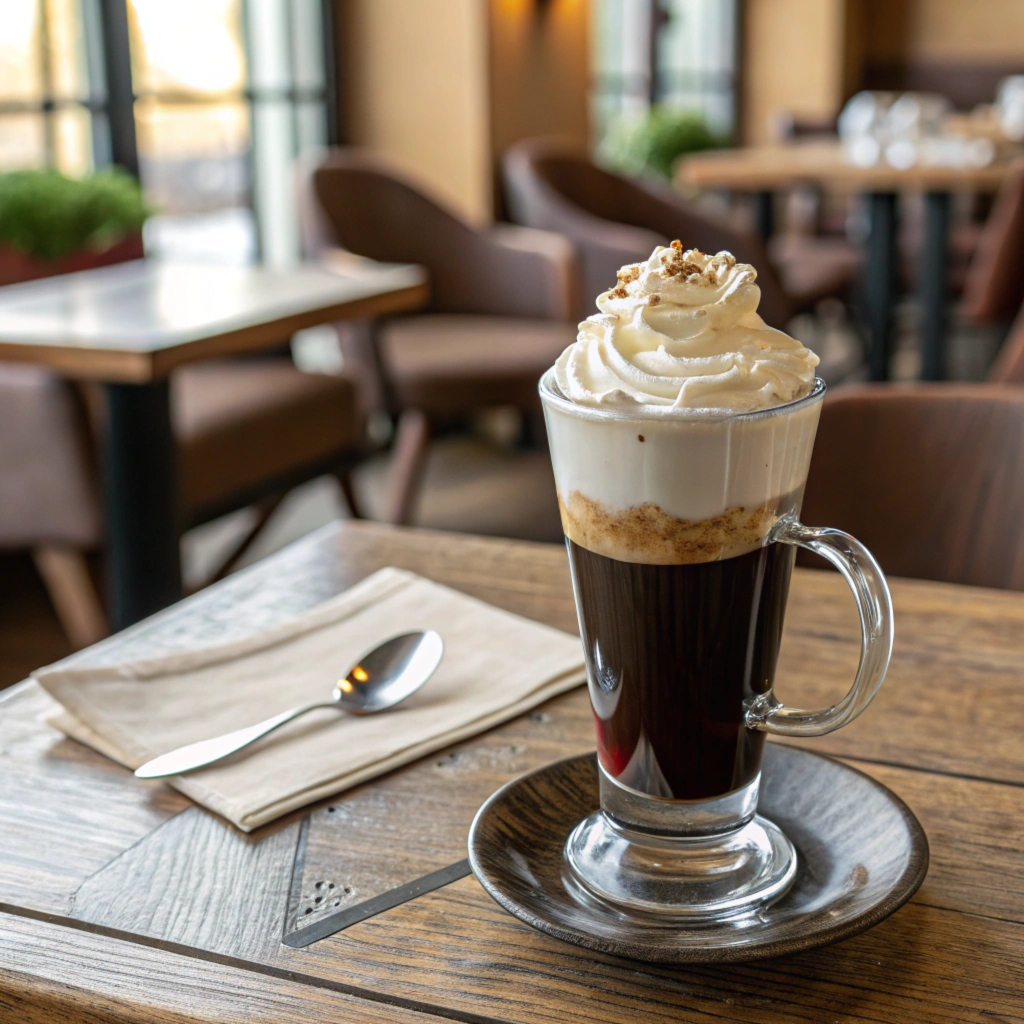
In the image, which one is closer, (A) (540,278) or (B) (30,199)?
(B) (30,199)

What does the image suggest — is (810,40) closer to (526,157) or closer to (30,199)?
(526,157)

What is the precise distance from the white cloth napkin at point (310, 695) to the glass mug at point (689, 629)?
0.15 metres

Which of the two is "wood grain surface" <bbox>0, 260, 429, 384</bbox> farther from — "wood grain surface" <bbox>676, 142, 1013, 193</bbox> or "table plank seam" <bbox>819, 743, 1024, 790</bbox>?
"wood grain surface" <bbox>676, 142, 1013, 193</bbox>

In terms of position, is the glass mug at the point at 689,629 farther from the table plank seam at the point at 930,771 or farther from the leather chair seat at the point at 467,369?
the leather chair seat at the point at 467,369

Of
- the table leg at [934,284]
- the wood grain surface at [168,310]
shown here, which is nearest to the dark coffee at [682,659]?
the wood grain surface at [168,310]

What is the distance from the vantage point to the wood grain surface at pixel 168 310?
69.5 inches

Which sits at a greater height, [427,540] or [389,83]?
[389,83]

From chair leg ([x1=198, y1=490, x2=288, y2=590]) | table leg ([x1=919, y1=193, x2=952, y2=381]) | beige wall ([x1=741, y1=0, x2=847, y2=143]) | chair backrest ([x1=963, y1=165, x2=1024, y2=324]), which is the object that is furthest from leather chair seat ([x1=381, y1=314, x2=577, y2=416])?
beige wall ([x1=741, y1=0, x2=847, y2=143])

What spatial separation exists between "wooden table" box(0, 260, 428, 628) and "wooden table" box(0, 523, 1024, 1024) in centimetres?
101

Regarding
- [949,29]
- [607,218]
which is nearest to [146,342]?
[607,218]

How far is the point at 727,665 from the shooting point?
58cm

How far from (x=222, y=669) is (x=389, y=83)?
389cm

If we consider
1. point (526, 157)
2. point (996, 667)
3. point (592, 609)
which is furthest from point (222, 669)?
point (526, 157)

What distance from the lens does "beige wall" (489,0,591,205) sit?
14.7ft
